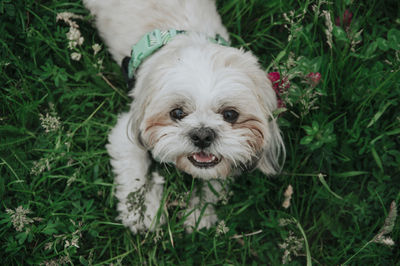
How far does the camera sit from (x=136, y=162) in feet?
10.2

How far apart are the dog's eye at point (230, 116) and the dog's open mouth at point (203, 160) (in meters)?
0.30

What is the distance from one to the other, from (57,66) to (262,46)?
6.87 feet

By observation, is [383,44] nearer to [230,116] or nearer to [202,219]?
[230,116]

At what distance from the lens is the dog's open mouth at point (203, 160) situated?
2607mm

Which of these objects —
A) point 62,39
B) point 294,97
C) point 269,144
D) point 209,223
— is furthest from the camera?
point 62,39

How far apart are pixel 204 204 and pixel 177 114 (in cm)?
103

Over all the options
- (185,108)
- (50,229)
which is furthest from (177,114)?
(50,229)

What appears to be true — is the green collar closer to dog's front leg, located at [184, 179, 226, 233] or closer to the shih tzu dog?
the shih tzu dog

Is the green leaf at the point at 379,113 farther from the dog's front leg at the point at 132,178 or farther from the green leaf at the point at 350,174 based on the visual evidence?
the dog's front leg at the point at 132,178

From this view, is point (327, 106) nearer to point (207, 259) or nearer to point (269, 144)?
point (269, 144)

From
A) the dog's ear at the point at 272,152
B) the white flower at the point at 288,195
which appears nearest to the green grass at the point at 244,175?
the white flower at the point at 288,195

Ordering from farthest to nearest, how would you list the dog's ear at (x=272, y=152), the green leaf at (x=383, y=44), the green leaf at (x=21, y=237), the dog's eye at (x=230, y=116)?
1. the green leaf at (x=383, y=44)
2. the green leaf at (x=21, y=237)
3. the dog's ear at (x=272, y=152)
4. the dog's eye at (x=230, y=116)

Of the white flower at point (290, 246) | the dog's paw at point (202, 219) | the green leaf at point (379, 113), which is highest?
the green leaf at point (379, 113)

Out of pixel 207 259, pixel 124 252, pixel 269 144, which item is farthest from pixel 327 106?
pixel 124 252
